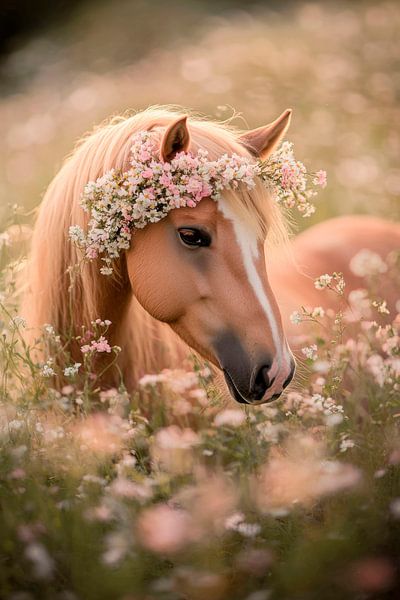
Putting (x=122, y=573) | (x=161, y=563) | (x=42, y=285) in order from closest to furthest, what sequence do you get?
(x=122, y=573) < (x=161, y=563) < (x=42, y=285)

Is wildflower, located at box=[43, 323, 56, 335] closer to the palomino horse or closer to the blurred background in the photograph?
the palomino horse

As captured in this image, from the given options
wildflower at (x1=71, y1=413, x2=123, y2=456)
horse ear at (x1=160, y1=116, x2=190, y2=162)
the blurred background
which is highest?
horse ear at (x1=160, y1=116, x2=190, y2=162)

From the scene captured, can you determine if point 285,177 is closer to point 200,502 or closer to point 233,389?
point 233,389

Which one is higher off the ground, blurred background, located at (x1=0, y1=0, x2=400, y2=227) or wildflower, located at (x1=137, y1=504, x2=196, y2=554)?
wildflower, located at (x1=137, y1=504, x2=196, y2=554)

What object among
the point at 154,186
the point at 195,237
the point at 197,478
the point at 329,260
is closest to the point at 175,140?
the point at 154,186

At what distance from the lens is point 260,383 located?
2.58 metres

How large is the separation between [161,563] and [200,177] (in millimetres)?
1425

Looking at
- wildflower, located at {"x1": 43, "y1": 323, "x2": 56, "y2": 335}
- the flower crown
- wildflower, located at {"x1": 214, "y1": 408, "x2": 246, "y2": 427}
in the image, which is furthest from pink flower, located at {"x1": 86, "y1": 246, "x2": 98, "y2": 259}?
wildflower, located at {"x1": 214, "y1": 408, "x2": 246, "y2": 427}

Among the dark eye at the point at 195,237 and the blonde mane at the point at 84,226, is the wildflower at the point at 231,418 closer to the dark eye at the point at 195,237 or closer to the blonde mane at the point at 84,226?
the blonde mane at the point at 84,226

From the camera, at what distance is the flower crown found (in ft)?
8.59

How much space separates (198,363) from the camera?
10.7 feet

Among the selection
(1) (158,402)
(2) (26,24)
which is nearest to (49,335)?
(1) (158,402)

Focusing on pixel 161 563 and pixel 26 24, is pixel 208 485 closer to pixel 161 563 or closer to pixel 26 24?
pixel 161 563

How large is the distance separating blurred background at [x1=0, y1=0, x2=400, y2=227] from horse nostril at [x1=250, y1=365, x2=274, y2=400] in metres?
4.27
